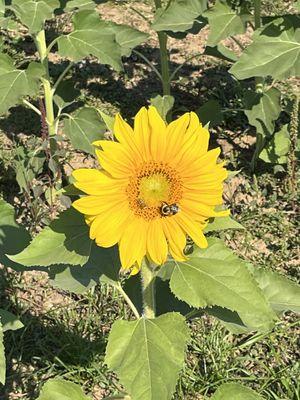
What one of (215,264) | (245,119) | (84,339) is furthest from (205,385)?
(245,119)

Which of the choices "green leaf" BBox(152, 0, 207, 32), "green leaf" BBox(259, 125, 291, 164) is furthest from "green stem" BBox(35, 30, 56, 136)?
"green leaf" BBox(259, 125, 291, 164)

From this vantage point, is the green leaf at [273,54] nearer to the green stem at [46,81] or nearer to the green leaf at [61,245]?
the green stem at [46,81]

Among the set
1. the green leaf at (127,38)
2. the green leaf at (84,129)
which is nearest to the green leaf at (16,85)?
the green leaf at (84,129)

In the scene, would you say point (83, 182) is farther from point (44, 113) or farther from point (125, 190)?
point (44, 113)

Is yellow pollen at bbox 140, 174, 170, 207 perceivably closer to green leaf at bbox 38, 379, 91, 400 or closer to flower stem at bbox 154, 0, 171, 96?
green leaf at bbox 38, 379, 91, 400

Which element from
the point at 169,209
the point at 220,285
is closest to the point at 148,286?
the point at 220,285

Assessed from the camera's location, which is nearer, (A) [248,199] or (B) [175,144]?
(B) [175,144]
